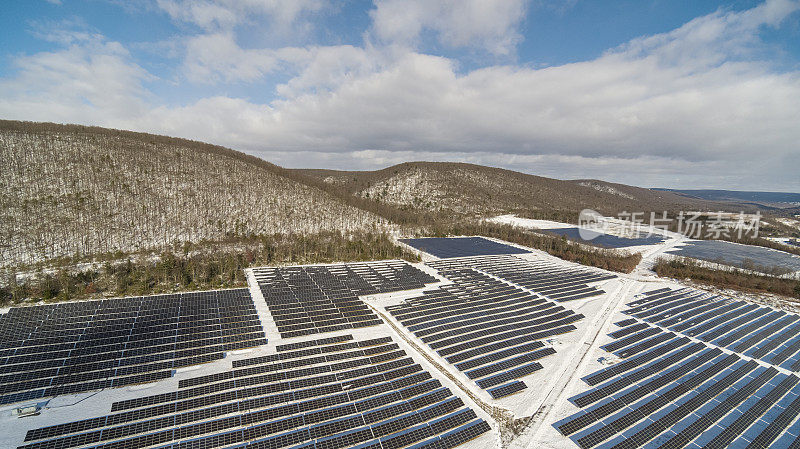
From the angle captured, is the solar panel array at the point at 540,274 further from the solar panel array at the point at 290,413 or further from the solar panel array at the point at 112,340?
the solar panel array at the point at 112,340

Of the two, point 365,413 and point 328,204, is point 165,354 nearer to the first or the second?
point 365,413

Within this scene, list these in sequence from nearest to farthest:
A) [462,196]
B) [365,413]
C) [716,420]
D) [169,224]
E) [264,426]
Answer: [264,426]
[365,413]
[716,420]
[169,224]
[462,196]

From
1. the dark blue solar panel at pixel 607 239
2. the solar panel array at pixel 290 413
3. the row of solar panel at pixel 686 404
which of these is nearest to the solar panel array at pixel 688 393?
the row of solar panel at pixel 686 404

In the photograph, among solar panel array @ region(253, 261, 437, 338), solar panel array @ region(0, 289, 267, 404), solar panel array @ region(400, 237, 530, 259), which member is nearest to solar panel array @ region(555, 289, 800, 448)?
solar panel array @ region(253, 261, 437, 338)

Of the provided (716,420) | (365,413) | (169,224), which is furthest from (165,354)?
(169,224)

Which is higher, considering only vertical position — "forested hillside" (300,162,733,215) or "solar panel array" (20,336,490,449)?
"forested hillside" (300,162,733,215)

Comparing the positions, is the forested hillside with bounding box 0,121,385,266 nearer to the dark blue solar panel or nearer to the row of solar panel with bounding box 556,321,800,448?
the dark blue solar panel
